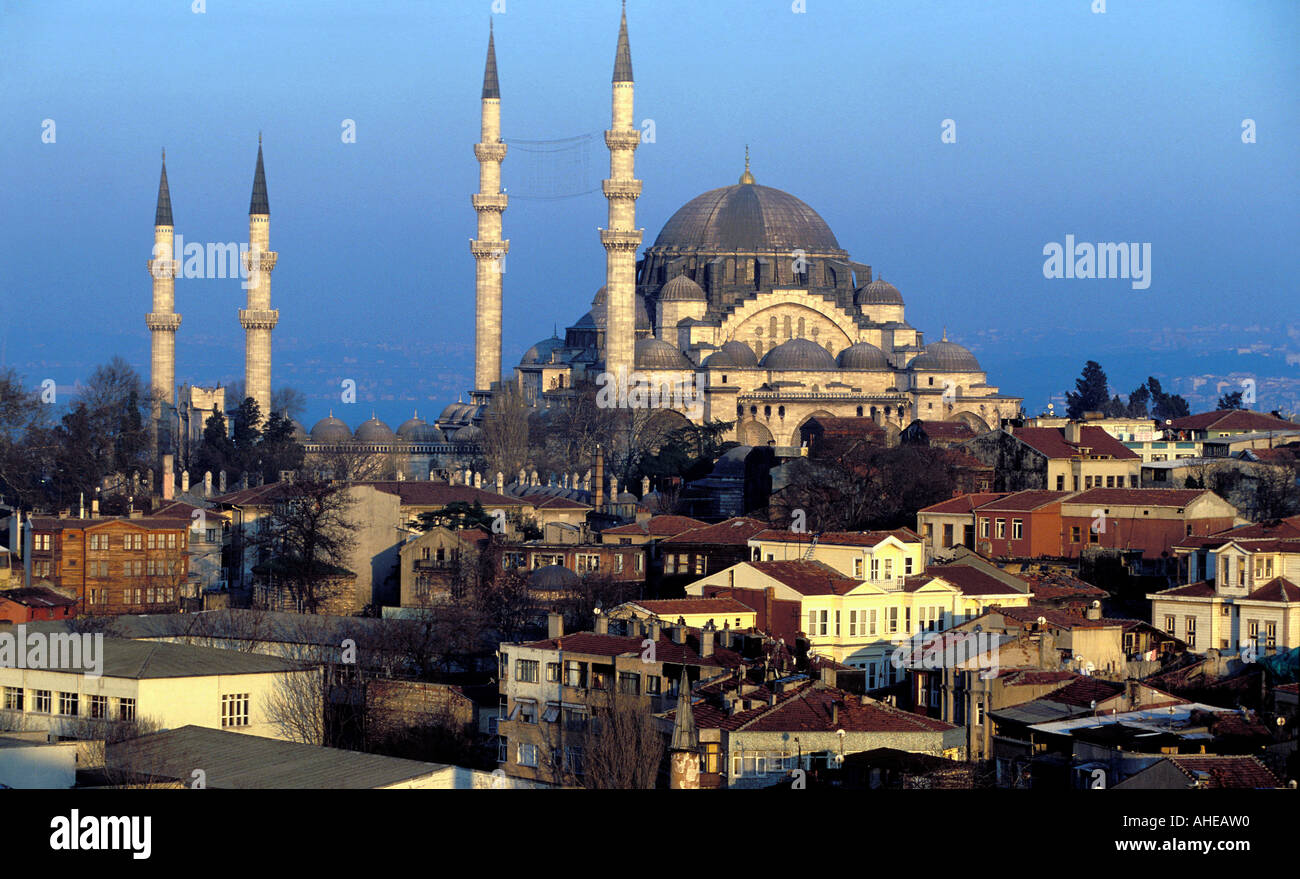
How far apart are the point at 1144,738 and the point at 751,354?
5131cm

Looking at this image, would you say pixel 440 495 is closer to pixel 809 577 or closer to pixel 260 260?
pixel 809 577

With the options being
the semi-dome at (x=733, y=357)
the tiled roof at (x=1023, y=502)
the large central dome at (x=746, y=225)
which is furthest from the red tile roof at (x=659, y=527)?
the large central dome at (x=746, y=225)

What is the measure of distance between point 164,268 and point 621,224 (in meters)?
14.1

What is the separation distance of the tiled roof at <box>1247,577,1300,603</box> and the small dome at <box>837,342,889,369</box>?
41.0m

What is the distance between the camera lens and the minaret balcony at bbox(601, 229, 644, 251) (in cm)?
6150

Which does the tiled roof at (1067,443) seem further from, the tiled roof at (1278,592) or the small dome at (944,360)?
the small dome at (944,360)

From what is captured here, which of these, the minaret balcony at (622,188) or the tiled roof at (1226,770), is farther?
the minaret balcony at (622,188)

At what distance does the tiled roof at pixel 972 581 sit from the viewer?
95.7 feet

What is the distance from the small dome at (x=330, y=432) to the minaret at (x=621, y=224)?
8763mm

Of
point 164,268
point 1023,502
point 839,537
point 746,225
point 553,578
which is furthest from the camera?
point 746,225

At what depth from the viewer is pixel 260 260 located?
6481 centimetres

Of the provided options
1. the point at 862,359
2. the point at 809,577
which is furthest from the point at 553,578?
the point at 862,359

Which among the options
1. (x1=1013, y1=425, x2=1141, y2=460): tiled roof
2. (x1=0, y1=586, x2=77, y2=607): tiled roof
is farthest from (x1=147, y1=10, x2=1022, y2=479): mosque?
(x1=0, y1=586, x2=77, y2=607): tiled roof
